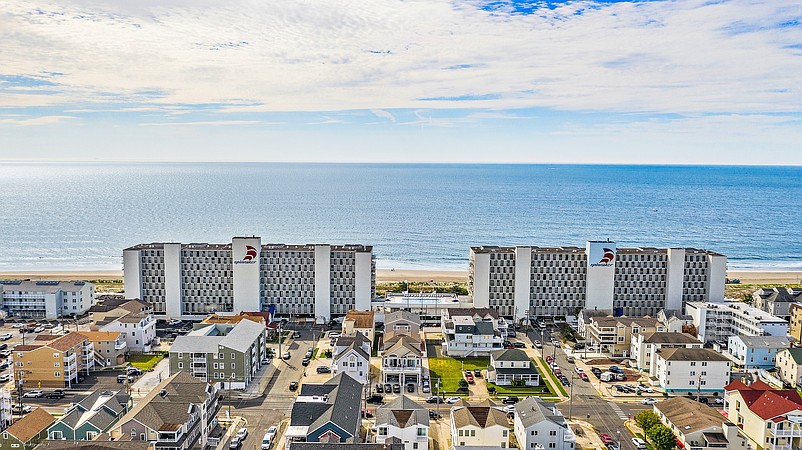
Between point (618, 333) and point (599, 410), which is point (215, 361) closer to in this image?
point (599, 410)

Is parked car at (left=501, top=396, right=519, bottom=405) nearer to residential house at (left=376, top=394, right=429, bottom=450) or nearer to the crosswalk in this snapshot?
the crosswalk

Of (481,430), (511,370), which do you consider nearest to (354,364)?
(511,370)

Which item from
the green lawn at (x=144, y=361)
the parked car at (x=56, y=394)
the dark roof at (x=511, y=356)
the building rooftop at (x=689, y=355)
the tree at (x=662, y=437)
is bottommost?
the parked car at (x=56, y=394)

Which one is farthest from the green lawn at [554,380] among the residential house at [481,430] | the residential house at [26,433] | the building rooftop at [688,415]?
the residential house at [26,433]

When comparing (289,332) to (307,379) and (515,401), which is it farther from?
(515,401)

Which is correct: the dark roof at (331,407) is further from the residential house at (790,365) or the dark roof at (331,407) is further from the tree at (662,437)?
Result: the residential house at (790,365)
